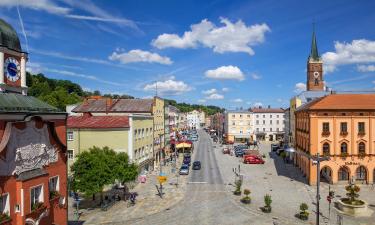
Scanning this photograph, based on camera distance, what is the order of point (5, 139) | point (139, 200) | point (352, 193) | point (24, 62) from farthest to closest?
1. point (139, 200)
2. point (352, 193)
3. point (24, 62)
4. point (5, 139)

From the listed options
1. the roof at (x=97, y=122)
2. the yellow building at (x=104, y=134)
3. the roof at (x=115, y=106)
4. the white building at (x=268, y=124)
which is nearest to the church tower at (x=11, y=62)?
the yellow building at (x=104, y=134)

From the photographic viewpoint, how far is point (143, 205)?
3975 centimetres

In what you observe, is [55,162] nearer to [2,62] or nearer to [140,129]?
[2,62]

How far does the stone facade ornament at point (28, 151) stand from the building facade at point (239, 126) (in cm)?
10696

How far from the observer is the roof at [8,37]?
20781 millimetres

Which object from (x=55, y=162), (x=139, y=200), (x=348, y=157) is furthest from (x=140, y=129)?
(x=55, y=162)

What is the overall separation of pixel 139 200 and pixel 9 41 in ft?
83.9

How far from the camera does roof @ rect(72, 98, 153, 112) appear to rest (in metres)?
71.2

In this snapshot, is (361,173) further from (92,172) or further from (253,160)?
(92,172)

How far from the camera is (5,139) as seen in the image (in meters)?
18.2

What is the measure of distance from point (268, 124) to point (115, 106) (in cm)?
7221

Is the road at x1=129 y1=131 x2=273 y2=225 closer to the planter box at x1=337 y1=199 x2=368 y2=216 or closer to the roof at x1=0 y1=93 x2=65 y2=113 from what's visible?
the planter box at x1=337 y1=199 x2=368 y2=216

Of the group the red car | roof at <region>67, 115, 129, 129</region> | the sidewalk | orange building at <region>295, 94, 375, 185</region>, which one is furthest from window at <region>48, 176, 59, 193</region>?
the red car

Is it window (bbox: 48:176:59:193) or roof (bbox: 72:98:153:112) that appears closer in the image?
window (bbox: 48:176:59:193)
